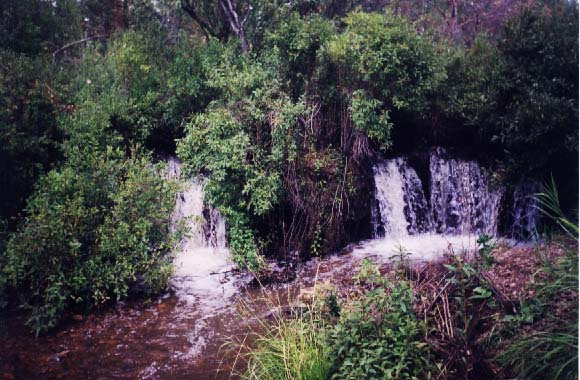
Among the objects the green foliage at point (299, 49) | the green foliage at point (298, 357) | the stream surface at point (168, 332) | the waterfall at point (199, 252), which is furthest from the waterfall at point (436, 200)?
the green foliage at point (298, 357)

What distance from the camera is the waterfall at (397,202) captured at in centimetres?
975

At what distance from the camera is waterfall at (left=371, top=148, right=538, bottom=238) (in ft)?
31.6

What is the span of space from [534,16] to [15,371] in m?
9.11

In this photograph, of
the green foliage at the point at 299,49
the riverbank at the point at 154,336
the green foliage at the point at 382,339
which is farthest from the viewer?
the green foliage at the point at 299,49

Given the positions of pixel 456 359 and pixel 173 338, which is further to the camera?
pixel 173 338

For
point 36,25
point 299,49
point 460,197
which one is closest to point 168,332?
point 299,49

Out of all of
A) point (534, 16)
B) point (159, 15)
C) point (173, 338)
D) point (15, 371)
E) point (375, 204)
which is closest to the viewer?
point (15, 371)

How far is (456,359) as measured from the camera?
11.6 feet

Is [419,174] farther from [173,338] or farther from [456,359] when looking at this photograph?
[456,359]

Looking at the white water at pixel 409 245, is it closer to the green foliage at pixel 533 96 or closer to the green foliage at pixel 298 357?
the green foliage at pixel 533 96

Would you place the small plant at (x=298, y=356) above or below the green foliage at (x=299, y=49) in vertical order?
below

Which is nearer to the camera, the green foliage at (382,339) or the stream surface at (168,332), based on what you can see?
the green foliage at (382,339)

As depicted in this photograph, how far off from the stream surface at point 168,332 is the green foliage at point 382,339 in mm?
802

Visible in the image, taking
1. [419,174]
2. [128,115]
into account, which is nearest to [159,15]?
[128,115]
